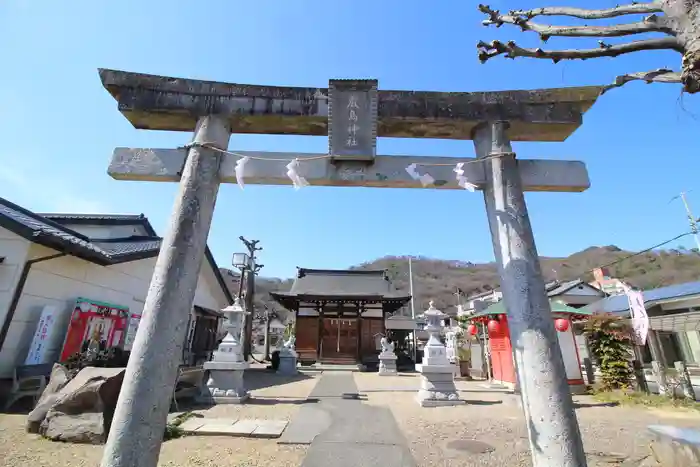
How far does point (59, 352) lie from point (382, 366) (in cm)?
1373

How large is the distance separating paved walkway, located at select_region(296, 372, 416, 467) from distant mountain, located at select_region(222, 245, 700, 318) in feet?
78.2

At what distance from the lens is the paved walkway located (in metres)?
4.89

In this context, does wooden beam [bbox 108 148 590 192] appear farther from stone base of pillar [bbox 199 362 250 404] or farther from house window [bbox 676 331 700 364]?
house window [bbox 676 331 700 364]

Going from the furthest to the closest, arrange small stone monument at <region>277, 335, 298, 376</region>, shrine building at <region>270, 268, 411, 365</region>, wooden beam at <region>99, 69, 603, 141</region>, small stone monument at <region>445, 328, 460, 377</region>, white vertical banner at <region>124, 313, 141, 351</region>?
1. shrine building at <region>270, 268, 411, 365</region>
2. small stone monument at <region>445, 328, 460, 377</region>
3. small stone monument at <region>277, 335, 298, 376</region>
4. white vertical banner at <region>124, 313, 141, 351</region>
5. wooden beam at <region>99, 69, 603, 141</region>

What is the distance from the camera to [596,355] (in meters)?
11.7

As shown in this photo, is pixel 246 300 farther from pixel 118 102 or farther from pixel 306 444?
pixel 118 102

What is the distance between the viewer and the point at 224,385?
938cm

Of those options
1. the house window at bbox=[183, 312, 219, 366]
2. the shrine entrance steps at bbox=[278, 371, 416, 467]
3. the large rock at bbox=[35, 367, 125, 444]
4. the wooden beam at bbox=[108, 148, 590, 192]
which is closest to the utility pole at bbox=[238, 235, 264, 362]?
the house window at bbox=[183, 312, 219, 366]

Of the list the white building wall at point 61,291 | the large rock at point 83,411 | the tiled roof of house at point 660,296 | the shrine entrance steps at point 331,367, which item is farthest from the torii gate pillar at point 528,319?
the shrine entrance steps at point 331,367

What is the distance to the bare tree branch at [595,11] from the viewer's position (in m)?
3.26

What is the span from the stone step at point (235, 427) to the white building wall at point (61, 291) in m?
4.49

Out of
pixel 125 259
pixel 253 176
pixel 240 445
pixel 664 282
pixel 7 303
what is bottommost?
pixel 240 445

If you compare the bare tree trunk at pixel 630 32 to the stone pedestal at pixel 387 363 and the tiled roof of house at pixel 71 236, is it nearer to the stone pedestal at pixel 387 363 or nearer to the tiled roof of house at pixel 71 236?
the tiled roof of house at pixel 71 236

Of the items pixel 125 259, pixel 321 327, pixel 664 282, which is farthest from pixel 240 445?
pixel 664 282
